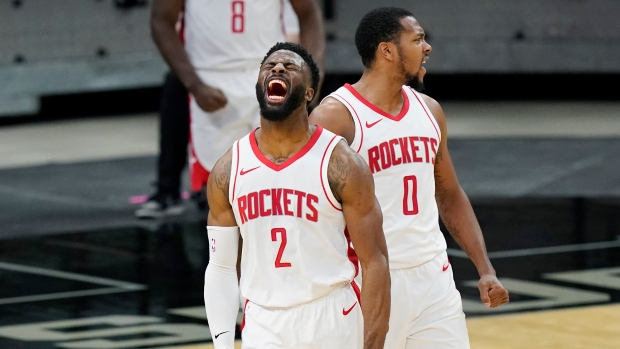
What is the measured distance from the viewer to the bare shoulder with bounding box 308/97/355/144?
480cm

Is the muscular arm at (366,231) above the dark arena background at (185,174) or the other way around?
above

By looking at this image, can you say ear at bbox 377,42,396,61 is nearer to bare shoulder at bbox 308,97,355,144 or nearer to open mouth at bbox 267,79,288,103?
bare shoulder at bbox 308,97,355,144

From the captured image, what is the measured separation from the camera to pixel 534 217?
9656mm

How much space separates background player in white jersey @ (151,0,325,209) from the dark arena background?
868mm

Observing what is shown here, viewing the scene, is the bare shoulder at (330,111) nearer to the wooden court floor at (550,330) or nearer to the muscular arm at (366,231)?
the muscular arm at (366,231)

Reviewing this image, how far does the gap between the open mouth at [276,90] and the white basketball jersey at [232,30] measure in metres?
3.86

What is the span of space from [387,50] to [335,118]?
34cm

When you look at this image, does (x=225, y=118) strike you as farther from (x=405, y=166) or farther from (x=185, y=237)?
(x=405, y=166)

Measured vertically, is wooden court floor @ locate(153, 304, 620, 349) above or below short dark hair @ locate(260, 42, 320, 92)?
below

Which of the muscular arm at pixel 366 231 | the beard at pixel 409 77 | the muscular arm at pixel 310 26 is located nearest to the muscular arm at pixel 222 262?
the muscular arm at pixel 366 231

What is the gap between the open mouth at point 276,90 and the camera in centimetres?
413

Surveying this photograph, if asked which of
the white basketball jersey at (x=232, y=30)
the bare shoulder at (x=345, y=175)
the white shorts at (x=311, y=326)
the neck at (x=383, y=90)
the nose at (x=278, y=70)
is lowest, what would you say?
the white shorts at (x=311, y=326)

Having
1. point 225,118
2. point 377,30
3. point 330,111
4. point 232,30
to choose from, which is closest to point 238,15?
point 232,30

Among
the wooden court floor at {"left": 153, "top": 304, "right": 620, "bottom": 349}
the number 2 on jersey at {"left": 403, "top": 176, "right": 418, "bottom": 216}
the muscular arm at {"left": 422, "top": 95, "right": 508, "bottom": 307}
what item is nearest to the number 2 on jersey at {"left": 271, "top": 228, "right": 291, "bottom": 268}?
the number 2 on jersey at {"left": 403, "top": 176, "right": 418, "bottom": 216}
